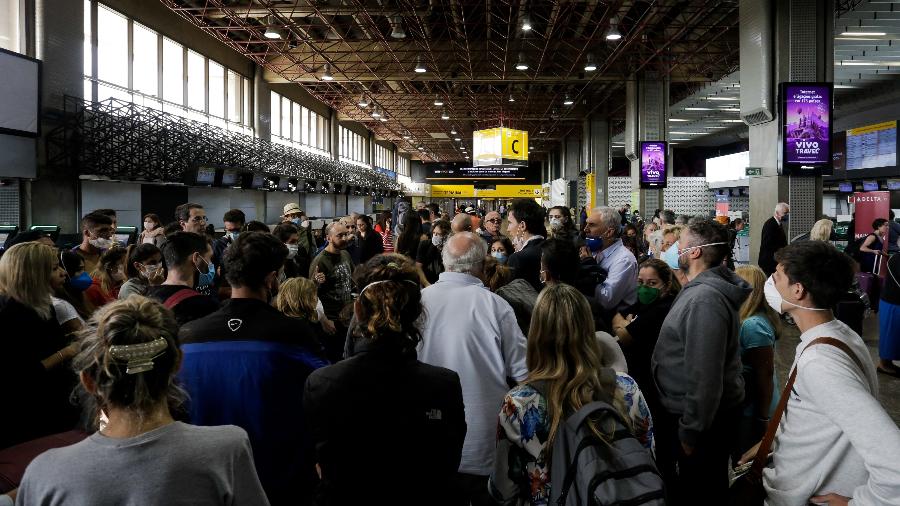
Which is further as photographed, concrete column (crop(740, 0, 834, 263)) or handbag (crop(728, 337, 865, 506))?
concrete column (crop(740, 0, 834, 263))

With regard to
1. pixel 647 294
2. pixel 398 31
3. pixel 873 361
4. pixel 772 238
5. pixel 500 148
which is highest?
pixel 398 31

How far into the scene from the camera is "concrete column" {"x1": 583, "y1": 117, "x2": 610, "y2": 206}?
27344 millimetres

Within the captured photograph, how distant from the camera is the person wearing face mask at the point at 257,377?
90.6 inches

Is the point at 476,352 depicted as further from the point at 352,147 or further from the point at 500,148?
the point at 352,147

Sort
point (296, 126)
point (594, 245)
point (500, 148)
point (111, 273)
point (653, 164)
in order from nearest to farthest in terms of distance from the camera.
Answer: point (111, 273), point (594, 245), point (653, 164), point (500, 148), point (296, 126)

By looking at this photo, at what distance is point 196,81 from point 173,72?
1.42 metres

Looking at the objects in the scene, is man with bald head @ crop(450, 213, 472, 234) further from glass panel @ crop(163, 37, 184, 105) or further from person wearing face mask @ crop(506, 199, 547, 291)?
glass panel @ crop(163, 37, 184, 105)

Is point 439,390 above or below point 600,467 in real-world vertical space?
above

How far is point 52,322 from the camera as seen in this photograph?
3.04 metres

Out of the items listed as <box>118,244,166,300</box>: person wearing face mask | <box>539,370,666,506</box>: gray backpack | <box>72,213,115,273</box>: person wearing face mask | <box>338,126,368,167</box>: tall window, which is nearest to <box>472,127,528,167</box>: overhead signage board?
<box>72,213,115,273</box>: person wearing face mask

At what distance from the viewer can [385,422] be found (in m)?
1.96

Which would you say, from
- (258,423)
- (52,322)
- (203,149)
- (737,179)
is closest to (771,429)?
(258,423)

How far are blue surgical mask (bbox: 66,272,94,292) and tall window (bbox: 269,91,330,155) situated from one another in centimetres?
2126

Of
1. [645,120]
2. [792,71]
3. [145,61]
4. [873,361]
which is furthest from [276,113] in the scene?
[873,361]
